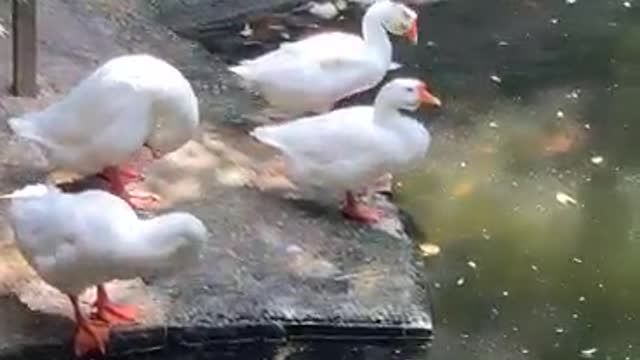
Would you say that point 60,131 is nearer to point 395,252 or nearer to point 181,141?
point 181,141

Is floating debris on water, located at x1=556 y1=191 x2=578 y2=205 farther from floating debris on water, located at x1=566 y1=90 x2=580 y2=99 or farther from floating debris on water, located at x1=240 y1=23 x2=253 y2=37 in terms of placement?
floating debris on water, located at x1=240 y1=23 x2=253 y2=37

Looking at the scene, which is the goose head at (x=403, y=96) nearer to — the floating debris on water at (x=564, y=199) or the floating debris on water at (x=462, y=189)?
the floating debris on water at (x=462, y=189)

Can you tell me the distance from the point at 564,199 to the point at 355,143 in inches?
40.0

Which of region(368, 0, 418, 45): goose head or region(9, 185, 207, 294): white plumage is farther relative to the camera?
region(368, 0, 418, 45): goose head

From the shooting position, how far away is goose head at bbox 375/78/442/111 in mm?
5289

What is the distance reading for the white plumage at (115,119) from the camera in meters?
4.78

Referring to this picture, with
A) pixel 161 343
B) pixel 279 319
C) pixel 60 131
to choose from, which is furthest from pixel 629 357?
pixel 60 131

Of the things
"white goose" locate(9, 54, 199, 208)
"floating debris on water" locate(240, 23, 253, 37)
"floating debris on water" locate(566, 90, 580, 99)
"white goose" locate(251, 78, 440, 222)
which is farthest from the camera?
"floating debris on water" locate(240, 23, 253, 37)

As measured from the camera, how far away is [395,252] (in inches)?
201

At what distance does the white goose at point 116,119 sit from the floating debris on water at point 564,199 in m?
1.57

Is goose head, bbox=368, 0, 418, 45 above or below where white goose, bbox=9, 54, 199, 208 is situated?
below

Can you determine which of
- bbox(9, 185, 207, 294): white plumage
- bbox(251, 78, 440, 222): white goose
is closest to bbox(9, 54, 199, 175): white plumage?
bbox(251, 78, 440, 222): white goose

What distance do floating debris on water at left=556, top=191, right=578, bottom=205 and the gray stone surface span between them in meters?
0.71

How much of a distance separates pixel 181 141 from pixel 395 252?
0.84 meters
